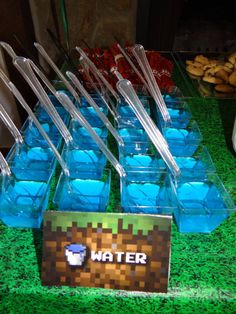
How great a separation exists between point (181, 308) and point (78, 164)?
37cm

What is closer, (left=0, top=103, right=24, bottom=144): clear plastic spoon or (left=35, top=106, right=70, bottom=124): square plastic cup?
(left=0, top=103, right=24, bottom=144): clear plastic spoon

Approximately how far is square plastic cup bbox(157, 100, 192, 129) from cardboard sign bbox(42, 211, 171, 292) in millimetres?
470

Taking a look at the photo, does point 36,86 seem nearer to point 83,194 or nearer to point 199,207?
point 83,194

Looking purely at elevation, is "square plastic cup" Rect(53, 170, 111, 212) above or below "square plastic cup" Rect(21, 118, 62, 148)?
below

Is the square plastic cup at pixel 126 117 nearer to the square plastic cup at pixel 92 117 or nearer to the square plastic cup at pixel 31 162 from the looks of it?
the square plastic cup at pixel 92 117

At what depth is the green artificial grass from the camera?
0.57 meters

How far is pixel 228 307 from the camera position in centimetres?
58

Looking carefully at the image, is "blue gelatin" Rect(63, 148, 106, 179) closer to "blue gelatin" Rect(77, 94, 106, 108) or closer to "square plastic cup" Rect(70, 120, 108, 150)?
"square plastic cup" Rect(70, 120, 108, 150)

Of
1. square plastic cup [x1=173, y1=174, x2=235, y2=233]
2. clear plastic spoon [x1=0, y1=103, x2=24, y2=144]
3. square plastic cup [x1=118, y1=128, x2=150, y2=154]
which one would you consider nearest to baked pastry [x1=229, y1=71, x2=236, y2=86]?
square plastic cup [x1=118, y1=128, x2=150, y2=154]

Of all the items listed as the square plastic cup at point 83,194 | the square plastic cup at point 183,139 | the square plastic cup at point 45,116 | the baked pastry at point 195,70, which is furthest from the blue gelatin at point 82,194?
the baked pastry at point 195,70

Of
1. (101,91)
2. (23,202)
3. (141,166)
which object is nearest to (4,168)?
(23,202)

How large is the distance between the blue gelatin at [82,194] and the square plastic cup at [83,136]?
139mm

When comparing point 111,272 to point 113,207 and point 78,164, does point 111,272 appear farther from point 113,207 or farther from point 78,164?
point 78,164

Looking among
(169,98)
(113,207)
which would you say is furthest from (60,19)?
(113,207)
